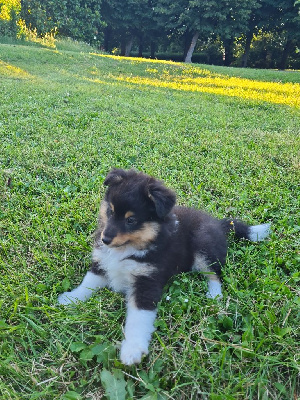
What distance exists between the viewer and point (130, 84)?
13.0m

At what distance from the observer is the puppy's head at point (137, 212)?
2.42 meters

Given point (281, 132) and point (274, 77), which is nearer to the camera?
point (281, 132)

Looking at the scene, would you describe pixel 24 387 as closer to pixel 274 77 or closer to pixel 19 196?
pixel 19 196

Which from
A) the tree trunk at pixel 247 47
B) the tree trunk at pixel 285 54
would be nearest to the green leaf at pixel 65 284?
the tree trunk at pixel 247 47

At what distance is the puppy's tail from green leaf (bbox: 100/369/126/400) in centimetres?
180

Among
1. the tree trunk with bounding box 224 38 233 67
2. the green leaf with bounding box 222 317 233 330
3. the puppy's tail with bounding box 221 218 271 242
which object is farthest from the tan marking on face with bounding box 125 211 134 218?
the tree trunk with bounding box 224 38 233 67

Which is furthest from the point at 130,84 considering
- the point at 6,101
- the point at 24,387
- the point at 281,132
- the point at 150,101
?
the point at 24,387

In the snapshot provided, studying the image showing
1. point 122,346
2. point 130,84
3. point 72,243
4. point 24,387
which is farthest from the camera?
point 130,84

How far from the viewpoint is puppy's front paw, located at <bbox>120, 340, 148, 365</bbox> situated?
6.63 ft

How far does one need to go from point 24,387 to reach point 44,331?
1.19ft

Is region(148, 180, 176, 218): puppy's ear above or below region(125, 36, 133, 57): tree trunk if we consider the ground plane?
below

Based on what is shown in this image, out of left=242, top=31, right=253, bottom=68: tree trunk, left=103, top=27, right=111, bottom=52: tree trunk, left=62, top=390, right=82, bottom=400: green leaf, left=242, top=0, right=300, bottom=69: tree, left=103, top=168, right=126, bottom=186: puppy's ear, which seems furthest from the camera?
left=103, top=27, right=111, bottom=52: tree trunk

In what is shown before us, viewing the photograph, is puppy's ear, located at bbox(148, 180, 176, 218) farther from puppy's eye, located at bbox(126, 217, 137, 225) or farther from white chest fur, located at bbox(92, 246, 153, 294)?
white chest fur, located at bbox(92, 246, 153, 294)

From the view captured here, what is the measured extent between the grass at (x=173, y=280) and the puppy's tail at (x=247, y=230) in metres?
0.08
